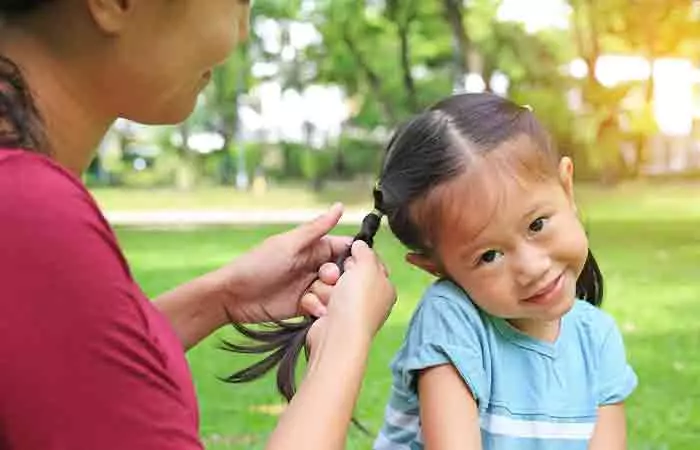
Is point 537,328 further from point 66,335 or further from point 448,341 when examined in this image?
point 66,335

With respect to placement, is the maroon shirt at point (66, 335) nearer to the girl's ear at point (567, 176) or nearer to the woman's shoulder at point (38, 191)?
the woman's shoulder at point (38, 191)

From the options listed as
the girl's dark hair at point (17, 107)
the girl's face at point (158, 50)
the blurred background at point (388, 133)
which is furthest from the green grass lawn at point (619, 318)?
the girl's dark hair at point (17, 107)

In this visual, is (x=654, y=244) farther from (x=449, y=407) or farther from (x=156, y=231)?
(x=449, y=407)

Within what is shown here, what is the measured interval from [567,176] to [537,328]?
249 millimetres

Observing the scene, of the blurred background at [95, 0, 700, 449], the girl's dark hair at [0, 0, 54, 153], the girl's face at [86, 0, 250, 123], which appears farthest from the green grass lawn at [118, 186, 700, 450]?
the girl's dark hair at [0, 0, 54, 153]

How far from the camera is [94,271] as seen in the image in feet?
3.92

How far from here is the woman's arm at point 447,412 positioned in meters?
1.98

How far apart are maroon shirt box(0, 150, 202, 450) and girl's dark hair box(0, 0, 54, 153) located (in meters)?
0.08

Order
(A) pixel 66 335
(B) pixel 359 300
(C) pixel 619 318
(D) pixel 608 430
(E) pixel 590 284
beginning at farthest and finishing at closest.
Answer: (C) pixel 619 318
(E) pixel 590 284
(D) pixel 608 430
(B) pixel 359 300
(A) pixel 66 335

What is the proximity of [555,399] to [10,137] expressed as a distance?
109 centimetres

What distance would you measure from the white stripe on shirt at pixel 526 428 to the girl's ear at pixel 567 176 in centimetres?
35

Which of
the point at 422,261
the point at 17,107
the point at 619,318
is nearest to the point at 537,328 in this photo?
the point at 422,261

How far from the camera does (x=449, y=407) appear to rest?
2000 millimetres

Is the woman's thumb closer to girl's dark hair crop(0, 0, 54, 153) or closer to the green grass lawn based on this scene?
the green grass lawn
